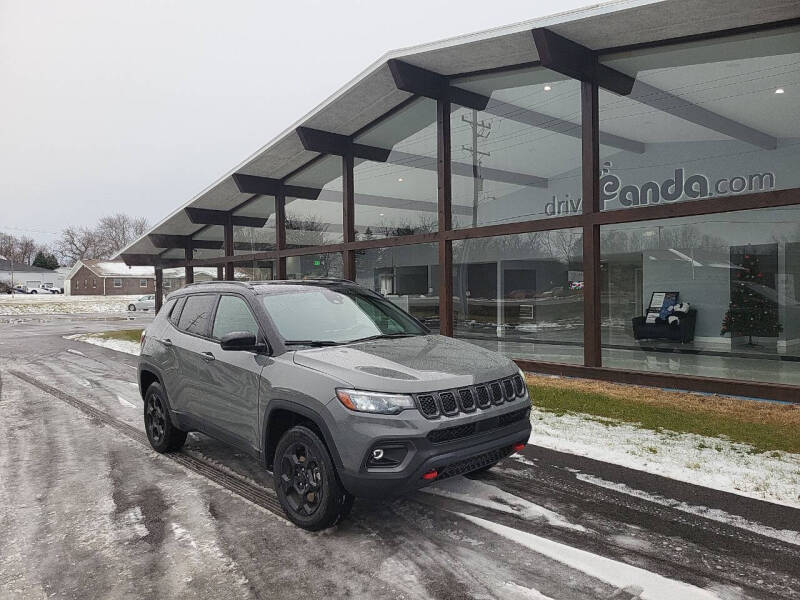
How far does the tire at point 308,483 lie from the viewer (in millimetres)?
3707

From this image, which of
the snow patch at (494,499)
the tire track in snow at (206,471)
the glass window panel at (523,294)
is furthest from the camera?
the glass window panel at (523,294)

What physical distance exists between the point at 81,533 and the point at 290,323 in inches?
81.1

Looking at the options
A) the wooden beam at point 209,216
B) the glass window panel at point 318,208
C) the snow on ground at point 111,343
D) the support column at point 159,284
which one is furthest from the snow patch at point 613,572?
the support column at point 159,284

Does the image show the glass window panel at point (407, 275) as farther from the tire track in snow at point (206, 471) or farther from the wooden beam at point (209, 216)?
the wooden beam at point (209, 216)

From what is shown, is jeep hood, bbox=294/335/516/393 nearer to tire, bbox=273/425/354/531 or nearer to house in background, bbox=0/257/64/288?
tire, bbox=273/425/354/531

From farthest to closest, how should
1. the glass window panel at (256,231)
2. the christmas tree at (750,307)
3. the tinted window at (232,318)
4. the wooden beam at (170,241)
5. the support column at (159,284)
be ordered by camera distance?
1. the support column at (159,284)
2. the wooden beam at (170,241)
3. the glass window panel at (256,231)
4. the christmas tree at (750,307)
5. the tinted window at (232,318)

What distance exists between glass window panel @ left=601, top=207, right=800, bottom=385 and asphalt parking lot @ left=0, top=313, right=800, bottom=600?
564cm

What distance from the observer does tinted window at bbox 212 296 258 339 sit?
4.70 m

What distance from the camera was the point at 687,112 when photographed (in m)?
9.30

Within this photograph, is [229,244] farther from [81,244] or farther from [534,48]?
[81,244]

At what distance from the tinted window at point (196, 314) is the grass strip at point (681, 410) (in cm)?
455

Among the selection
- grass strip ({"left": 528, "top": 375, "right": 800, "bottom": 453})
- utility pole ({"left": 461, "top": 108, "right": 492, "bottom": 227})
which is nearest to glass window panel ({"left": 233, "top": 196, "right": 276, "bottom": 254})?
utility pole ({"left": 461, "top": 108, "right": 492, "bottom": 227})

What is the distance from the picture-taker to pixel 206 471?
5191 mm

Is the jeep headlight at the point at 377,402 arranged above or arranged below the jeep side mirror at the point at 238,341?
below
